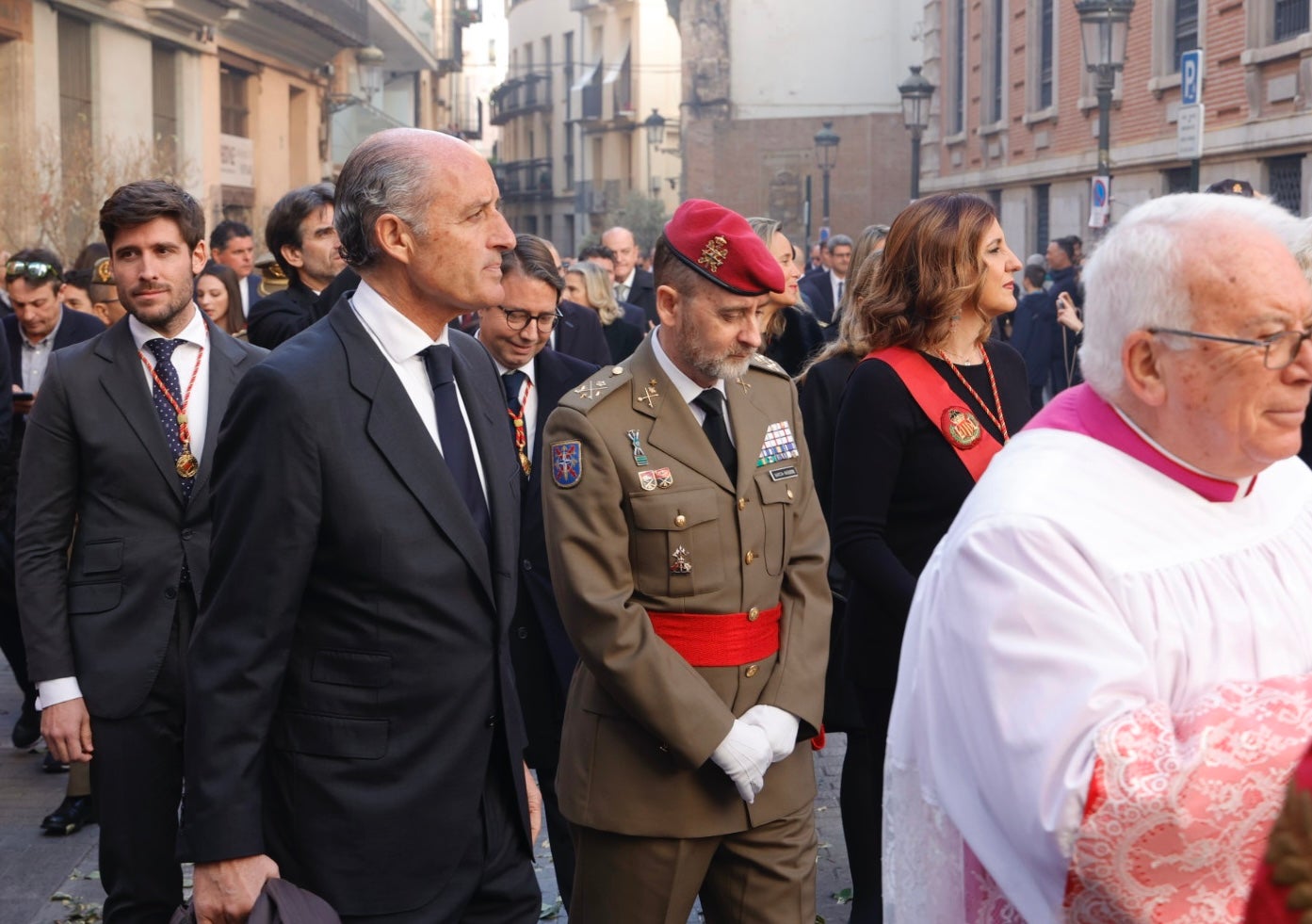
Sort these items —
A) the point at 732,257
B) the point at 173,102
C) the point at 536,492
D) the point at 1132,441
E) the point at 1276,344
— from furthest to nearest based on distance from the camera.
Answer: the point at 173,102, the point at 536,492, the point at 732,257, the point at 1132,441, the point at 1276,344

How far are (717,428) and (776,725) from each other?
2.31 feet

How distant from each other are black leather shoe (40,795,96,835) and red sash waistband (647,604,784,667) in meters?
3.31

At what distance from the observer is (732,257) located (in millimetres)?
3906

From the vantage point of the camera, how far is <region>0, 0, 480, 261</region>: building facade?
57.1 ft

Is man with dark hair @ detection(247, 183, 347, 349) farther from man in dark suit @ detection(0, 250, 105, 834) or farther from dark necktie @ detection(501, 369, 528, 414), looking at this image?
man in dark suit @ detection(0, 250, 105, 834)

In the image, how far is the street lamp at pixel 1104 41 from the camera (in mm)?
16125

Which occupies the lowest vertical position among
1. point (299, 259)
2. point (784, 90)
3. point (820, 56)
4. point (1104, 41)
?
point (299, 259)

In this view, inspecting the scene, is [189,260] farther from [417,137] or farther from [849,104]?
[849,104]

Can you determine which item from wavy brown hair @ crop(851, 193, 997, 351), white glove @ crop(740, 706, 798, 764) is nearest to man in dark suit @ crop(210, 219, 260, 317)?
wavy brown hair @ crop(851, 193, 997, 351)

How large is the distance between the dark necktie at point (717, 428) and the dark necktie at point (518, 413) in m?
1.38

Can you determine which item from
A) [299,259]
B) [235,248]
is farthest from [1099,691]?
[235,248]

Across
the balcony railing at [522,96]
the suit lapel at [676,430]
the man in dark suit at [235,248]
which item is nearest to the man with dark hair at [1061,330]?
the man in dark suit at [235,248]

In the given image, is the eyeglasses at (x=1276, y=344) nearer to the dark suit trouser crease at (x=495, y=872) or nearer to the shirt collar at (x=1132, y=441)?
the shirt collar at (x=1132, y=441)

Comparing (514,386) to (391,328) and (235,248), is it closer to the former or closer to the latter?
(391,328)
